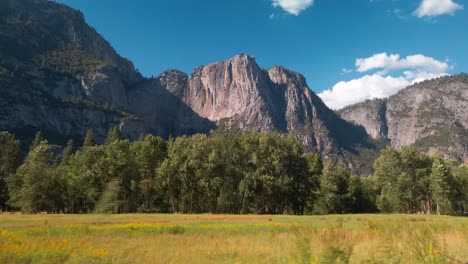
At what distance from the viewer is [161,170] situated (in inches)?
2653

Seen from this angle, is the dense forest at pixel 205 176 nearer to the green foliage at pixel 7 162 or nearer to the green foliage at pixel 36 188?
the green foliage at pixel 36 188

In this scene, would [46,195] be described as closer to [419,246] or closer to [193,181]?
[193,181]

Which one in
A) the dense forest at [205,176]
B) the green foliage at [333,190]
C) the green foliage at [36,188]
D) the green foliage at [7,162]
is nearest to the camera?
the green foliage at [36,188]

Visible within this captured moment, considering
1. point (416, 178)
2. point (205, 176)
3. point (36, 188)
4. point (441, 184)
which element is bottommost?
point (36, 188)

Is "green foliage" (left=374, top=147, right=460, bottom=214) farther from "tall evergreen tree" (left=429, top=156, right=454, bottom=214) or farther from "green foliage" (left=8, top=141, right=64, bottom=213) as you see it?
"green foliage" (left=8, top=141, right=64, bottom=213)

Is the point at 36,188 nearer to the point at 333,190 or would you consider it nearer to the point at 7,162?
the point at 7,162

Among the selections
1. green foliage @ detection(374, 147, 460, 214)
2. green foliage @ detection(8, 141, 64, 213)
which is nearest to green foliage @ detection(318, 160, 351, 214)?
green foliage @ detection(374, 147, 460, 214)

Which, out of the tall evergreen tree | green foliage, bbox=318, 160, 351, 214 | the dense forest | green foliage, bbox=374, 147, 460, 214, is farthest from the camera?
green foliage, bbox=318, 160, 351, 214

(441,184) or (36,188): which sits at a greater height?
(441,184)

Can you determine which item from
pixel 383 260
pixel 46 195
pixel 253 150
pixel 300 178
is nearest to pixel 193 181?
pixel 253 150

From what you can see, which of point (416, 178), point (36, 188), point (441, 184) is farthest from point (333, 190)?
point (36, 188)

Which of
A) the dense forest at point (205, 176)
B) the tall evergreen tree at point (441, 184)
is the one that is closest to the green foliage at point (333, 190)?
the dense forest at point (205, 176)

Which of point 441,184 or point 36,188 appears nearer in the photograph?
point 36,188

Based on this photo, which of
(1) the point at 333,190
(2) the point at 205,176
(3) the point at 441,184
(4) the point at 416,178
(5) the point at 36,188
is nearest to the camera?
(5) the point at 36,188
